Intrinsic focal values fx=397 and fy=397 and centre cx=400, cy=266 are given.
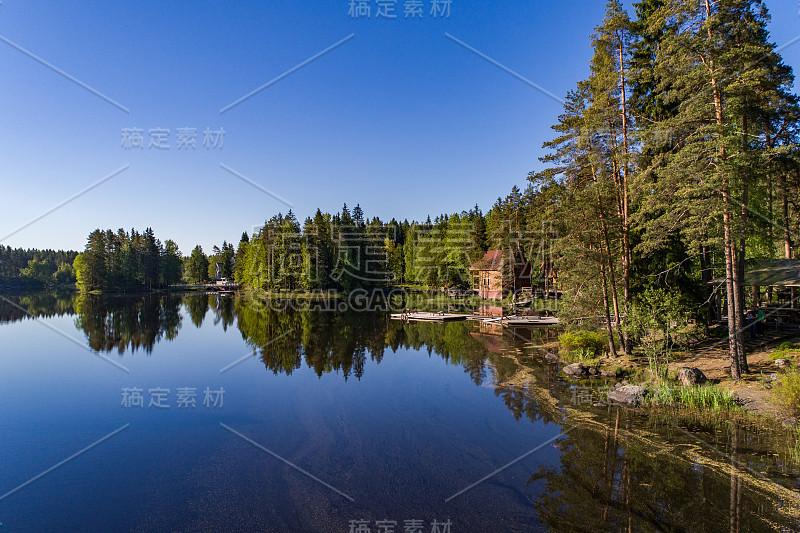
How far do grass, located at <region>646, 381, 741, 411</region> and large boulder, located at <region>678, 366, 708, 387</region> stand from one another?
1.11ft

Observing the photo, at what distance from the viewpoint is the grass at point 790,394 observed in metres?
11.5

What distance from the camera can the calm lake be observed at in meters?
8.38

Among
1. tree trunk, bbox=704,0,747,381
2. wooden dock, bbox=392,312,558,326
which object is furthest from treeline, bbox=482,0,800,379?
wooden dock, bbox=392,312,558,326

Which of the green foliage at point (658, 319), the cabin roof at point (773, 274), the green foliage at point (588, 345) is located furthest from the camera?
the green foliage at point (588, 345)

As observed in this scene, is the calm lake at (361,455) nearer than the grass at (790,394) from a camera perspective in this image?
Yes

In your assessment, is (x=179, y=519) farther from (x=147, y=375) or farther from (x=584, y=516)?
(x=147, y=375)

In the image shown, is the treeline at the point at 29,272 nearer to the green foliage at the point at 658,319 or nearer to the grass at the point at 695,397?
the green foliage at the point at 658,319

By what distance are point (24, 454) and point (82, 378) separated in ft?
31.9

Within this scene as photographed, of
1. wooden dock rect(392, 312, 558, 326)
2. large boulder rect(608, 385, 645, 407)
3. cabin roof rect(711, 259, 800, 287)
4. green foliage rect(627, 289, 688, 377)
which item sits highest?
cabin roof rect(711, 259, 800, 287)

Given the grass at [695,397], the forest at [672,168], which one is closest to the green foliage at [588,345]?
the forest at [672,168]

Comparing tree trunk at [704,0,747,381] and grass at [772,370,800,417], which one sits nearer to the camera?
grass at [772,370,800,417]

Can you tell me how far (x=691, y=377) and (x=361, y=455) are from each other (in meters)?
12.8

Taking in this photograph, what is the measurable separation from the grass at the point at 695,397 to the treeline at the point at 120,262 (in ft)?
338

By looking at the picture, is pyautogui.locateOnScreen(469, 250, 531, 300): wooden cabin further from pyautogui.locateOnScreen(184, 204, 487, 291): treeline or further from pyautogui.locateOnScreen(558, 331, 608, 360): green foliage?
pyautogui.locateOnScreen(558, 331, 608, 360): green foliage
